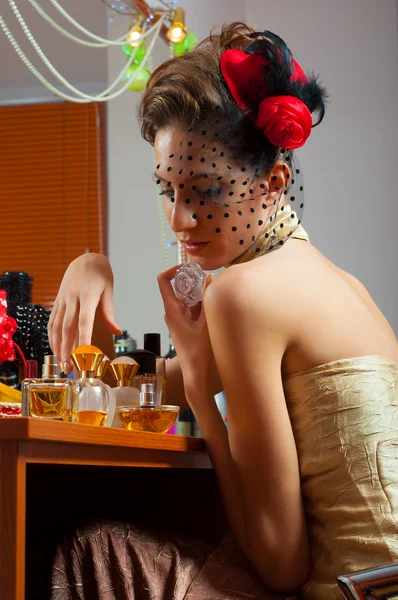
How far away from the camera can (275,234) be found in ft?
4.03

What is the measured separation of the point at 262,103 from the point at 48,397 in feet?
1.69

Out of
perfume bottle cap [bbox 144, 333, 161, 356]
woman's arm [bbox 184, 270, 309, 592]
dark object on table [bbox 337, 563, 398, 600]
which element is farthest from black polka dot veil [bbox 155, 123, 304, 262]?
dark object on table [bbox 337, 563, 398, 600]

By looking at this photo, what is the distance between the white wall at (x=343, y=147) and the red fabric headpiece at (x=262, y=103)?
7.62 ft

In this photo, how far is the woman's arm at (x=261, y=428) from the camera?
1.05 metres

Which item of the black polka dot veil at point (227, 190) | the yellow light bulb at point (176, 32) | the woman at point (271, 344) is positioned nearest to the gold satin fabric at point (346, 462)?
the woman at point (271, 344)

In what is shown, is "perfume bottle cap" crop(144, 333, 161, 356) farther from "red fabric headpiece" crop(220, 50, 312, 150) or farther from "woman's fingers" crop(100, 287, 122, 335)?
"red fabric headpiece" crop(220, 50, 312, 150)

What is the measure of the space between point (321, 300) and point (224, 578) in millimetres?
383

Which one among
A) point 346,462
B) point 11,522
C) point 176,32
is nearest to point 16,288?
point 346,462

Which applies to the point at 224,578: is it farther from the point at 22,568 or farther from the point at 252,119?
the point at 252,119

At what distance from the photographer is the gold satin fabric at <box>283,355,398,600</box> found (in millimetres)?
1011

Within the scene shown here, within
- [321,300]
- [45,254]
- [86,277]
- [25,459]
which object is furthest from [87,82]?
[25,459]

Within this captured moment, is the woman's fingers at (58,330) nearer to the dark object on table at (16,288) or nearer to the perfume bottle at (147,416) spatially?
the dark object on table at (16,288)

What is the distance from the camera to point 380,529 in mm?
1002

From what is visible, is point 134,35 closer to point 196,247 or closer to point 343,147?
point 343,147
